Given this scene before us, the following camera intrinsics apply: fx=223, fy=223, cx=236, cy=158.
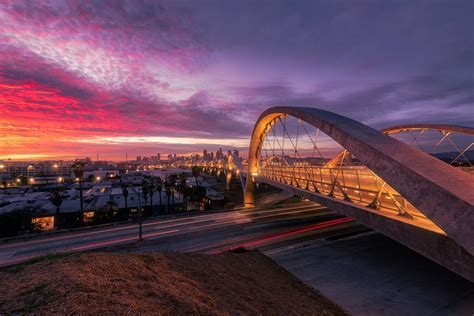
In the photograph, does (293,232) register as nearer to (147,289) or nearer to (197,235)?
(197,235)

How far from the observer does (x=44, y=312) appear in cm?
455

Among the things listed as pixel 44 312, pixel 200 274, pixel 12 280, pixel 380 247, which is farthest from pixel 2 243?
pixel 380 247

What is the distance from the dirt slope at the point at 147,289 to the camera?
16.7 ft

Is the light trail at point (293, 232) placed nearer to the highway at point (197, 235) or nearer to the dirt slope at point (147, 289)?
the highway at point (197, 235)

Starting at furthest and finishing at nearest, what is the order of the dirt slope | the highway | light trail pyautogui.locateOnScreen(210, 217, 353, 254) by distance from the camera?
1. the highway
2. light trail pyautogui.locateOnScreen(210, 217, 353, 254)
3. the dirt slope

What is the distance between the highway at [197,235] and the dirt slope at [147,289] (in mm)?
8741

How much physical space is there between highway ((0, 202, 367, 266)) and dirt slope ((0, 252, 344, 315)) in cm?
874

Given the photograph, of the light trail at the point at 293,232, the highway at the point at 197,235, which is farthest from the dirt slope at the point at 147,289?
the highway at the point at 197,235

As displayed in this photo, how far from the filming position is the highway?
19828 millimetres

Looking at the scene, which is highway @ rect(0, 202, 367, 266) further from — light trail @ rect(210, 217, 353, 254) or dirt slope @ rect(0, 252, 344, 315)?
dirt slope @ rect(0, 252, 344, 315)

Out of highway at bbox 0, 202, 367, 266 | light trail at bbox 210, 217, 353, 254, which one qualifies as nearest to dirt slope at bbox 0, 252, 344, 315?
light trail at bbox 210, 217, 353, 254

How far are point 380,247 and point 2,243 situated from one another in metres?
35.4

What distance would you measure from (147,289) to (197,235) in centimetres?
1732

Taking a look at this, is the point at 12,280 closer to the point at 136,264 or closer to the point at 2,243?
the point at 136,264
